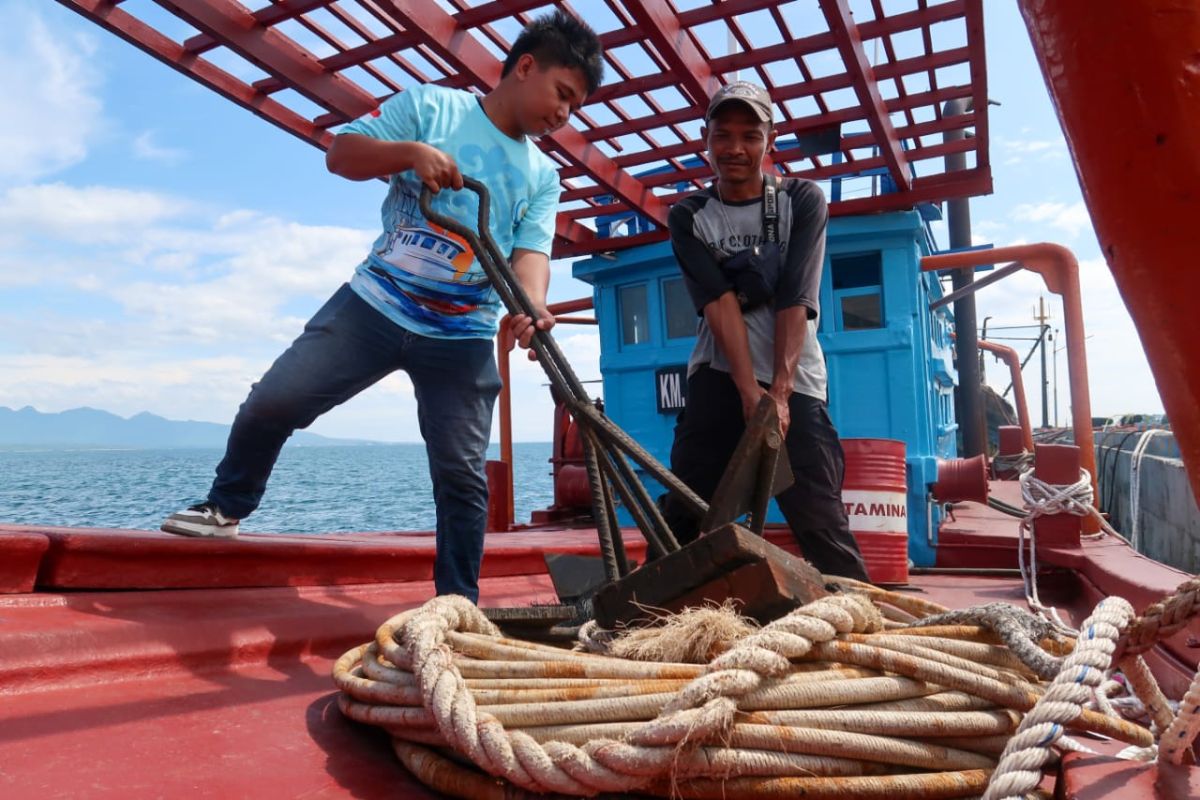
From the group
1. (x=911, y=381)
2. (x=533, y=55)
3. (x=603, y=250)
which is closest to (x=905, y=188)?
(x=911, y=381)

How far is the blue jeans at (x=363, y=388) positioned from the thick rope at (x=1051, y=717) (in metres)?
1.54

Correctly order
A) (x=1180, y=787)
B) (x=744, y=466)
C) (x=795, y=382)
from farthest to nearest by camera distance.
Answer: (x=795, y=382) → (x=744, y=466) → (x=1180, y=787)

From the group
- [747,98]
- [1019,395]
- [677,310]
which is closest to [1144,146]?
[747,98]

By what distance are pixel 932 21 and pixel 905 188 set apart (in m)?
1.23

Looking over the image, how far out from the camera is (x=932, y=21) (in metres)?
3.55

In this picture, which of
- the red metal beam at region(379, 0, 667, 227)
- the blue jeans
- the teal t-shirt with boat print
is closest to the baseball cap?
the teal t-shirt with boat print

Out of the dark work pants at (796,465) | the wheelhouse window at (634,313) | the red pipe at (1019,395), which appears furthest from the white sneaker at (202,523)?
the red pipe at (1019,395)

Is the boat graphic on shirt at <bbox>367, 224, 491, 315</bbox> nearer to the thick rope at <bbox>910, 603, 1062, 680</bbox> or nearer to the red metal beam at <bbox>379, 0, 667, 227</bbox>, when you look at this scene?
the red metal beam at <bbox>379, 0, 667, 227</bbox>

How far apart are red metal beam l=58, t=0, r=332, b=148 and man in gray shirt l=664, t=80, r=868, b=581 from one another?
2213 millimetres

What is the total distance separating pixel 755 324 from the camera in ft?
8.91

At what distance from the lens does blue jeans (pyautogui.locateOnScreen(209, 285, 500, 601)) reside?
2.22m

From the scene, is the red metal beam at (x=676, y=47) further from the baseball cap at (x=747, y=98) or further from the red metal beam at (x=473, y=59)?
the baseball cap at (x=747, y=98)

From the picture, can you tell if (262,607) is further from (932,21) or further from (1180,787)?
(932,21)

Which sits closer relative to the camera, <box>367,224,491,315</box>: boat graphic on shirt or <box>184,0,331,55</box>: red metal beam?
<box>367,224,491,315</box>: boat graphic on shirt
